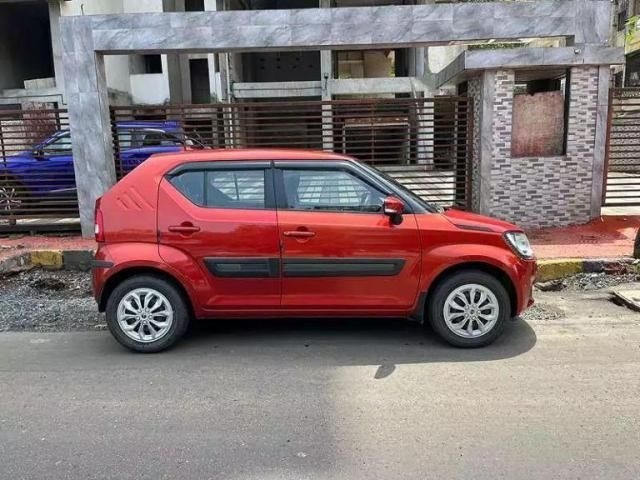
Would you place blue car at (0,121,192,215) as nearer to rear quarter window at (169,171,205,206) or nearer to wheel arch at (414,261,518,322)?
→ rear quarter window at (169,171,205,206)

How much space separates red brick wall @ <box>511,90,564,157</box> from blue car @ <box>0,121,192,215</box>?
530 cm

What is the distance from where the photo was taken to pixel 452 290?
476 centimetres

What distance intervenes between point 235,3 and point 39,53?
1039 cm

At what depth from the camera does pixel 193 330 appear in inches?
217

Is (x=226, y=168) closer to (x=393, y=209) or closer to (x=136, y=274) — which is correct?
(x=136, y=274)

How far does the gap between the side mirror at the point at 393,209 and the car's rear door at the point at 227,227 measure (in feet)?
Answer: 3.08

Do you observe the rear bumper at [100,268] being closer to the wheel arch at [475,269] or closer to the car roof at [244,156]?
the car roof at [244,156]

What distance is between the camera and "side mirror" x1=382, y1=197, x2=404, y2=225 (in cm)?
462

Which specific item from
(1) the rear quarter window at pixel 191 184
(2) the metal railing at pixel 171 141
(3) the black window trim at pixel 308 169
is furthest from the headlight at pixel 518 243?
(2) the metal railing at pixel 171 141

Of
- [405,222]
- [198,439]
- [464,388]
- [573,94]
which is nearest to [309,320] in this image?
[405,222]

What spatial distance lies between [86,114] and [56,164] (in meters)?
1.37

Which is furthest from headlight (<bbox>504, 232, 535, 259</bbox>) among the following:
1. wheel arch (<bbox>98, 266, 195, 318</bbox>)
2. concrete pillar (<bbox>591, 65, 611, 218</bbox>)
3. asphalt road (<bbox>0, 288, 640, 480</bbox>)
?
concrete pillar (<bbox>591, 65, 611, 218</bbox>)

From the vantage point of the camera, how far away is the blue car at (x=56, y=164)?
30.9 feet

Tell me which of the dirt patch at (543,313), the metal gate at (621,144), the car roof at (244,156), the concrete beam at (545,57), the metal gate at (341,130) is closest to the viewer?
the car roof at (244,156)
